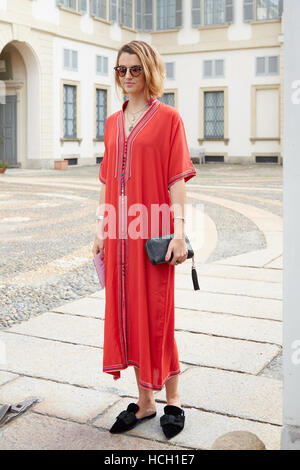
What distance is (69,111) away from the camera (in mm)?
21922

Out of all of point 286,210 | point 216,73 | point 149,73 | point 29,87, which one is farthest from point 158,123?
point 216,73

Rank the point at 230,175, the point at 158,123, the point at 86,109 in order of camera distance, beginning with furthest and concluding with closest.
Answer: the point at 86,109, the point at 230,175, the point at 158,123

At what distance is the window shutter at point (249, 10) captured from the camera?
2377cm

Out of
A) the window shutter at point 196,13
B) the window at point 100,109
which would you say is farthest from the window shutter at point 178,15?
the window at point 100,109

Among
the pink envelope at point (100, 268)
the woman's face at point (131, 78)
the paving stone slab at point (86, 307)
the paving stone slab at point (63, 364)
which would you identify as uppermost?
the woman's face at point (131, 78)

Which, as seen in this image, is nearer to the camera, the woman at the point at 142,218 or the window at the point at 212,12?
the woman at the point at 142,218

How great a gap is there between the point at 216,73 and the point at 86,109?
5170 millimetres

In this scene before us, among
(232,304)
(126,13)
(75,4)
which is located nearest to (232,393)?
(232,304)

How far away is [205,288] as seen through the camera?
16.4 ft

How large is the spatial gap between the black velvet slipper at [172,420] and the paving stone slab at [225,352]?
708mm

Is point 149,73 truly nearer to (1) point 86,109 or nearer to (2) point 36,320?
(2) point 36,320

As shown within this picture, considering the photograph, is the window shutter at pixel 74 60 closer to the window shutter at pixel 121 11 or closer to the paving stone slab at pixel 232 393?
the window shutter at pixel 121 11

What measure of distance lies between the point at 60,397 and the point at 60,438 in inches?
16.0
